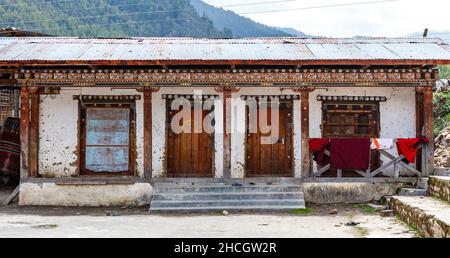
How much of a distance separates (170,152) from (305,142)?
11.7ft

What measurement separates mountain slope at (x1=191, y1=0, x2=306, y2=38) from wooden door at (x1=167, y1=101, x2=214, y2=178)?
3363 inches

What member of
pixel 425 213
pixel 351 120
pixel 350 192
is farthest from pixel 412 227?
pixel 351 120

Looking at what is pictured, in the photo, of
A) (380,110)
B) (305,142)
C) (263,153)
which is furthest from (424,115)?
(263,153)

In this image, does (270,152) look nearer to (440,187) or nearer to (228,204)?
(228,204)

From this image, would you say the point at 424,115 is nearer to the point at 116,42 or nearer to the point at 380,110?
the point at 380,110

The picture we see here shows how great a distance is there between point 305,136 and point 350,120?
138 centimetres

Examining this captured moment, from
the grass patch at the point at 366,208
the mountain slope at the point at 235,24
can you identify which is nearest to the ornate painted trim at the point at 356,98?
the grass patch at the point at 366,208

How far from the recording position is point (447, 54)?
12.6 m

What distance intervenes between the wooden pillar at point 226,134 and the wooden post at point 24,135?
5.06 metres

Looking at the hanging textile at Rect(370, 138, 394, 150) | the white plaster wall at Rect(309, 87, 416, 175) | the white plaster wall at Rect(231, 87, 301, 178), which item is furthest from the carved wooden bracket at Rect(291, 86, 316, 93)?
the hanging textile at Rect(370, 138, 394, 150)

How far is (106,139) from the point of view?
13.5 m

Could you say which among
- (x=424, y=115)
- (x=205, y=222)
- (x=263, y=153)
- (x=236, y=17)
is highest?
(x=236, y=17)

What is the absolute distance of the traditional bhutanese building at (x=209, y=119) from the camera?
42.4 feet

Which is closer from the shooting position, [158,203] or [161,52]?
[158,203]
